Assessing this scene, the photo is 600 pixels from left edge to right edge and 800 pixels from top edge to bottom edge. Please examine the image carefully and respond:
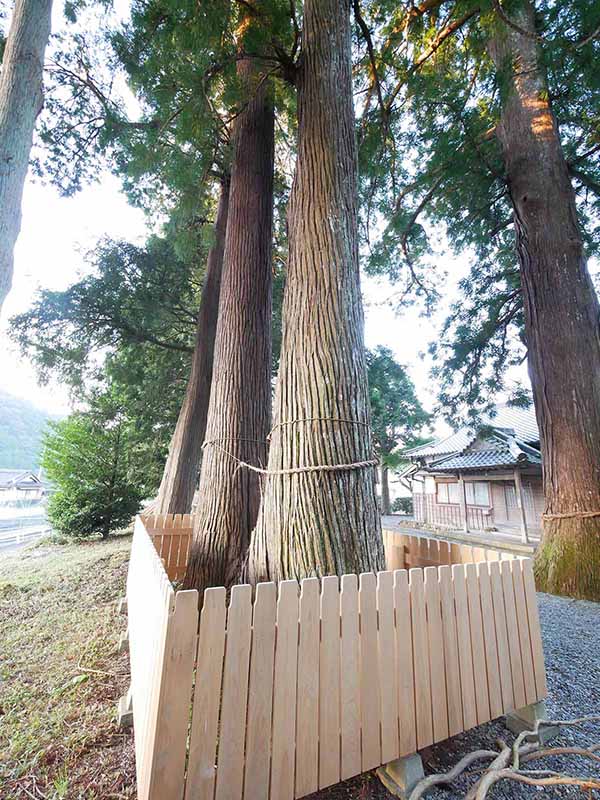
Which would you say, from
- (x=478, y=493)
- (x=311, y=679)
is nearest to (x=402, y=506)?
(x=478, y=493)

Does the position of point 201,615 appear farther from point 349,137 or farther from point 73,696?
point 349,137

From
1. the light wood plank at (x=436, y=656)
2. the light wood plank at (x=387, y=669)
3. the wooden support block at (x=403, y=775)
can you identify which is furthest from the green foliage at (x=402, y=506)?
the light wood plank at (x=387, y=669)

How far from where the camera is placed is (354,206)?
3.02 metres

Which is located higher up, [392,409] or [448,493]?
[392,409]

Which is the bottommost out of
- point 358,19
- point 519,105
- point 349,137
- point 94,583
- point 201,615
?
point 94,583

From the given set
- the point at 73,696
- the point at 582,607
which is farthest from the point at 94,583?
the point at 582,607

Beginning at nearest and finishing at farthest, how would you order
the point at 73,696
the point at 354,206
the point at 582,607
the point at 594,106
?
the point at 73,696
the point at 354,206
the point at 582,607
the point at 594,106

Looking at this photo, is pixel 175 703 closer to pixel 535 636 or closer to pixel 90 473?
pixel 535 636

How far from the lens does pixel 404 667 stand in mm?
1608

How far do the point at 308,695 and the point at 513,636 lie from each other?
1.33 meters

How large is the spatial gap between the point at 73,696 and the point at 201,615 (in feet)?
6.23

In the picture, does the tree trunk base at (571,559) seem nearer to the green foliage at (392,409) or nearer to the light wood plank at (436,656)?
the light wood plank at (436,656)

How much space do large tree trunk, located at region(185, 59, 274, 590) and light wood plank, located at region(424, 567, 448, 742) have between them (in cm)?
170

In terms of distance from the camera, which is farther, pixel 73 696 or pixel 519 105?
pixel 519 105
